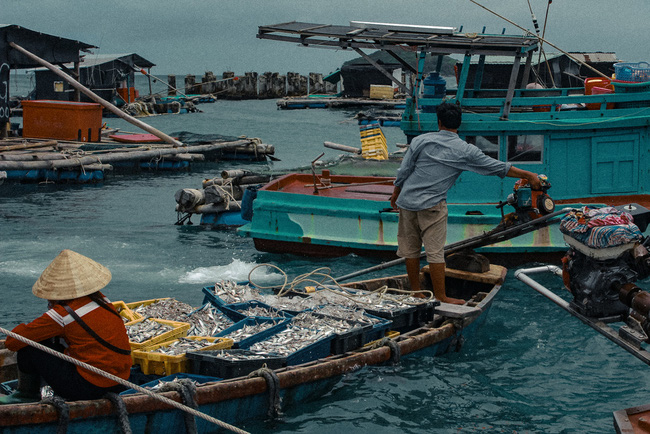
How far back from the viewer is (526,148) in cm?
1266

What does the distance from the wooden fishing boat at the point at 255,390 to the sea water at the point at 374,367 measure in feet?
0.64

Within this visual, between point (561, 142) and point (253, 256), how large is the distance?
6553 millimetres

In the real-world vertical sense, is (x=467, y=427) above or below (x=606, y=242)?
below

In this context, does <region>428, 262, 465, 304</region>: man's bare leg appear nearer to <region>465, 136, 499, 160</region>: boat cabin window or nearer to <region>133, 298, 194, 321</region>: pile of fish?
<region>133, 298, 194, 321</region>: pile of fish

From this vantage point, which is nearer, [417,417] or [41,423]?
[41,423]

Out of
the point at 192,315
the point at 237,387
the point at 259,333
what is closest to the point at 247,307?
the point at 192,315

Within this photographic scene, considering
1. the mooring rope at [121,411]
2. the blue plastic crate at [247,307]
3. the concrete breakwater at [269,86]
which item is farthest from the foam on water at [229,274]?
the concrete breakwater at [269,86]

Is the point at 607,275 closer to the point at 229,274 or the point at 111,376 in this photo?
the point at 111,376

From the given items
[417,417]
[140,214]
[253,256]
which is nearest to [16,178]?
[140,214]

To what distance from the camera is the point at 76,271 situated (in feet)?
17.2

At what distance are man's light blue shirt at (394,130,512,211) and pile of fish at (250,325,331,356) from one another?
2196mm

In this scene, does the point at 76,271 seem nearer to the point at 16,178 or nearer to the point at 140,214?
the point at 140,214

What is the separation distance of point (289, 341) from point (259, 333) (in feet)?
1.03

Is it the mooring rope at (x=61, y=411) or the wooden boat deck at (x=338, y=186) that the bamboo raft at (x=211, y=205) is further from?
the mooring rope at (x=61, y=411)
